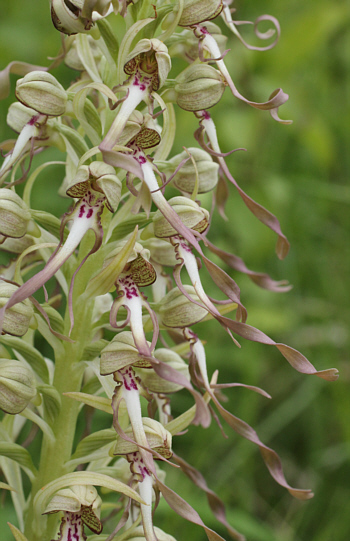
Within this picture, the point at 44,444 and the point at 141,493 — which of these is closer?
the point at 141,493

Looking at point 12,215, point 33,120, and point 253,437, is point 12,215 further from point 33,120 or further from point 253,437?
point 253,437

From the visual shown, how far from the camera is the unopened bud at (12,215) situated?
1.12 meters

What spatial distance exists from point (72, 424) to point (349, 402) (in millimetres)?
1640

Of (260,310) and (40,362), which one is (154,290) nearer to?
(40,362)

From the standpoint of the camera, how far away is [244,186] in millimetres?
2842

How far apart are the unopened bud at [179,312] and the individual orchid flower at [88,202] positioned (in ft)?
0.65

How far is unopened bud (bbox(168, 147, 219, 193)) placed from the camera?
1228mm

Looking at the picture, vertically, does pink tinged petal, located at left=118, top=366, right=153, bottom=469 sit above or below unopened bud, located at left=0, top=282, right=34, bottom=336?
below

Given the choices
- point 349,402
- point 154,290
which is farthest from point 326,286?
point 154,290

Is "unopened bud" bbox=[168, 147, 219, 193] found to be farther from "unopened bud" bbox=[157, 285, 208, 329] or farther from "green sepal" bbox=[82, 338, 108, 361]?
"green sepal" bbox=[82, 338, 108, 361]

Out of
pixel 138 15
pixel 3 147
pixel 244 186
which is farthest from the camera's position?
pixel 244 186

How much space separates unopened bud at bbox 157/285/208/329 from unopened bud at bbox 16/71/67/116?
383 mm

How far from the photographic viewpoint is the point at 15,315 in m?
1.08

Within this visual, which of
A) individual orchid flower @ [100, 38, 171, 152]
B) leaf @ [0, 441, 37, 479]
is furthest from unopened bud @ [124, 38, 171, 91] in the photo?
leaf @ [0, 441, 37, 479]
